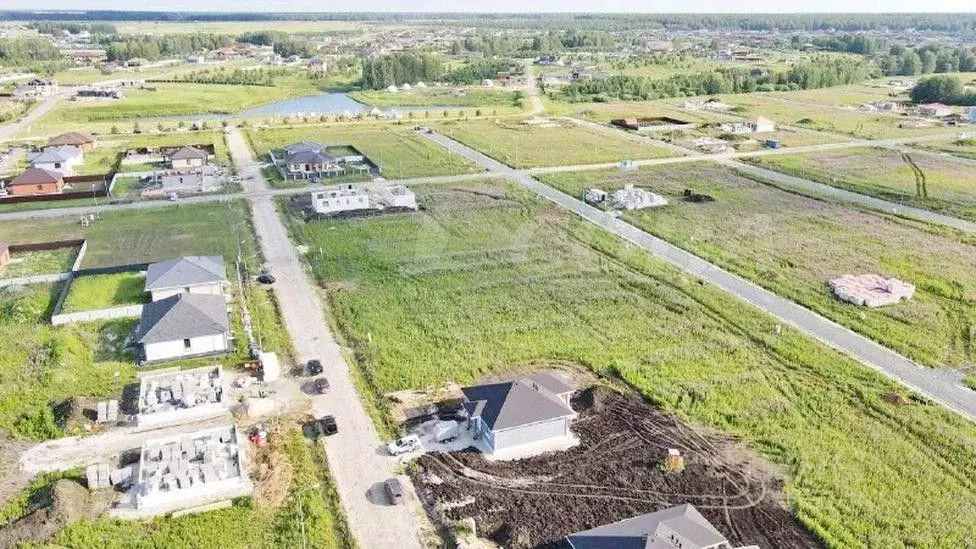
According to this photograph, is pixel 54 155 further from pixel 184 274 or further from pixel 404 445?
pixel 404 445

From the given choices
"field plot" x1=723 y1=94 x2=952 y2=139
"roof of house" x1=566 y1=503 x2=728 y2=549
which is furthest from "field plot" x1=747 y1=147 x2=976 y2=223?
"roof of house" x1=566 y1=503 x2=728 y2=549

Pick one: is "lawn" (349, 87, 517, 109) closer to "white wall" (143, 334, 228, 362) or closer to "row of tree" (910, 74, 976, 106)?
"row of tree" (910, 74, 976, 106)

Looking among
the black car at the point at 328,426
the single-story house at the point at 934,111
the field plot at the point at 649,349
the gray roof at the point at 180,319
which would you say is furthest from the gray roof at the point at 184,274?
the single-story house at the point at 934,111

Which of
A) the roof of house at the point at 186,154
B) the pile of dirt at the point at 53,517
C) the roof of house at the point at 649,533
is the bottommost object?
the pile of dirt at the point at 53,517

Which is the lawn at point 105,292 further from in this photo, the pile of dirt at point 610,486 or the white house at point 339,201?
the pile of dirt at point 610,486

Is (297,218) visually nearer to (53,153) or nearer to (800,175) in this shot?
(53,153)

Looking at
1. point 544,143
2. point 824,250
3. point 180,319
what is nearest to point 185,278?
point 180,319
